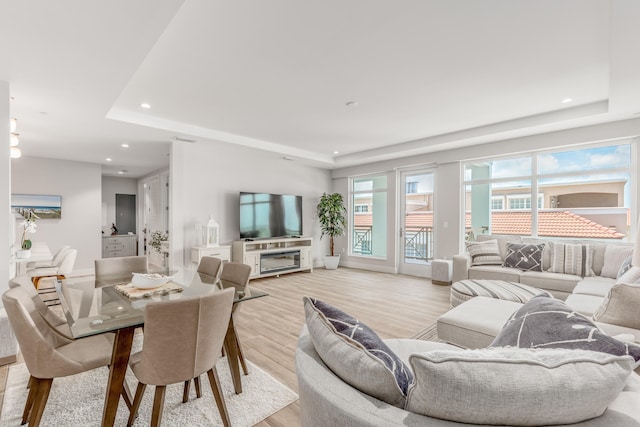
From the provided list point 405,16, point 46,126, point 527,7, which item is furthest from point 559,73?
point 46,126

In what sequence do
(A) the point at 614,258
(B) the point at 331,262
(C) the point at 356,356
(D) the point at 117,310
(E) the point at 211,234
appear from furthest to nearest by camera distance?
(B) the point at 331,262 → (E) the point at 211,234 → (A) the point at 614,258 → (D) the point at 117,310 → (C) the point at 356,356

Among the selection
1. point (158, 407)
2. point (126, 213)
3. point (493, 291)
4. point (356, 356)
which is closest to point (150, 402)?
point (158, 407)

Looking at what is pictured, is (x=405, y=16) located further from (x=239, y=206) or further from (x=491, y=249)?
(x=239, y=206)

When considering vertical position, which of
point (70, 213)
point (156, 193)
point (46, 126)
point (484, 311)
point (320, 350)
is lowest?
point (484, 311)

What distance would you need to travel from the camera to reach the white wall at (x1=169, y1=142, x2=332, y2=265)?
512 cm

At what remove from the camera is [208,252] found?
16.6ft

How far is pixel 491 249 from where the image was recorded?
463 centimetres

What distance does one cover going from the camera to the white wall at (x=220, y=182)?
5.12 meters

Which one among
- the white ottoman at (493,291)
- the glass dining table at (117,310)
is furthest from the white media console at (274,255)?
the white ottoman at (493,291)

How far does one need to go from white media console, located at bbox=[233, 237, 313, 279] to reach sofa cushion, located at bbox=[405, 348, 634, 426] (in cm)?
509

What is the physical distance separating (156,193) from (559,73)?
7961mm

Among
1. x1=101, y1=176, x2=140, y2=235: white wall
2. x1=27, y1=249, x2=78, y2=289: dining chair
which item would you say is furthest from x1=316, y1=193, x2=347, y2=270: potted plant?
x1=101, y1=176, x2=140, y2=235: white wall

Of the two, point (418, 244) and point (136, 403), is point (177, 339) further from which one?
point (418, 244)

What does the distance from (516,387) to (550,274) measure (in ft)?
13.3
